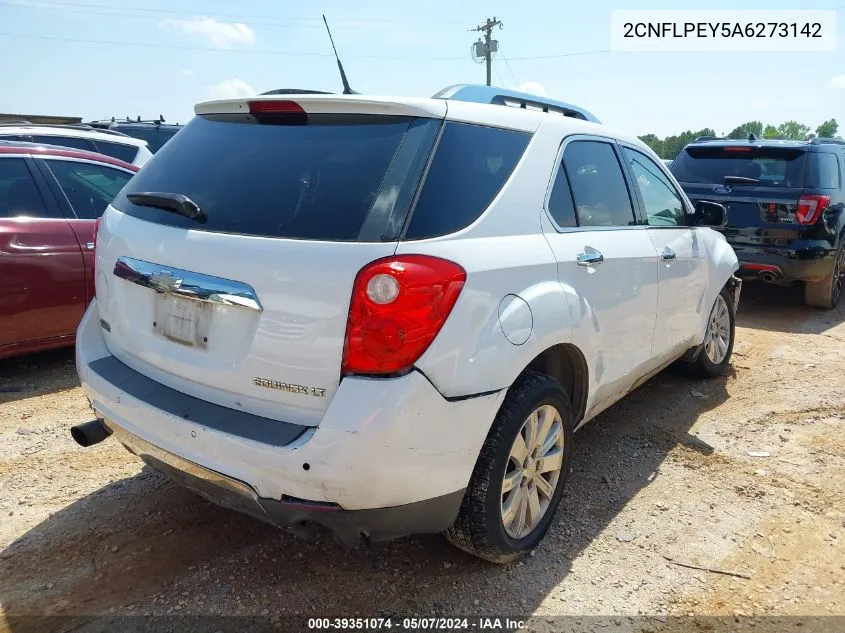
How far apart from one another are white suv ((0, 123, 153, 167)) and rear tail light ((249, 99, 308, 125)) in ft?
17.9

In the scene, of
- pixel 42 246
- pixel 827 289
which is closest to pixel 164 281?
pixel 42 246

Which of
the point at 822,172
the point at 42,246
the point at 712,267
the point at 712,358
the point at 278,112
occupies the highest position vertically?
the point at 278,112

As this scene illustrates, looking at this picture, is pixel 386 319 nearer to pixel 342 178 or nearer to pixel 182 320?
pixel 342 178

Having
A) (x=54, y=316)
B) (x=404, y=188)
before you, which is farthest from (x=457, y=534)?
(x=54, y=316)

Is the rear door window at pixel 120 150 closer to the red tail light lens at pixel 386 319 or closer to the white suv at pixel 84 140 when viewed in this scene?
the white suv at pixel 84 140

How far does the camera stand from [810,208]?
20.8 feet

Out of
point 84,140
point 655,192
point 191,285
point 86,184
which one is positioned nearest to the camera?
point 191,285

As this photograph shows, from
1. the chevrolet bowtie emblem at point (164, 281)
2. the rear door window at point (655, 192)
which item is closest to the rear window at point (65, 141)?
the chevrolet bowtie emblem at point (164, 281)

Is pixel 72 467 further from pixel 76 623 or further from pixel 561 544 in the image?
pixel 561 544

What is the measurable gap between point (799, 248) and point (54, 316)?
21.6 feet

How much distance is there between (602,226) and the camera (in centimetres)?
304

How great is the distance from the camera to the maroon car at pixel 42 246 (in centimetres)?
428

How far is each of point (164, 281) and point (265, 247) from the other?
0.44m

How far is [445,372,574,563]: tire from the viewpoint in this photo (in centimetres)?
229
